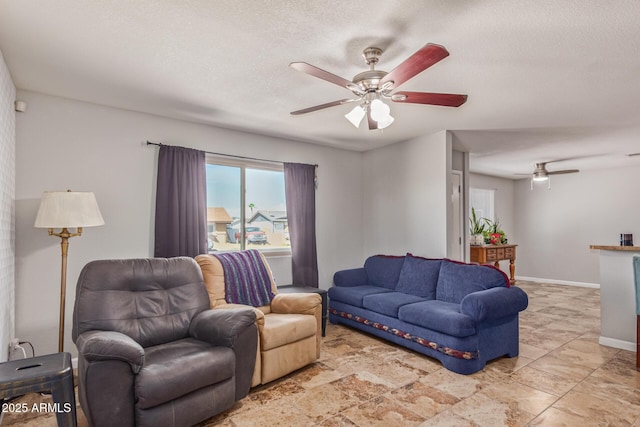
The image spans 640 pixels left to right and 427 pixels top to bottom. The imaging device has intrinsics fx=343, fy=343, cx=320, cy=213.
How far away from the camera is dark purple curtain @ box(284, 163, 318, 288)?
463 centimetres

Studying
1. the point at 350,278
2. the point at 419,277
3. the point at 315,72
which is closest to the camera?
the point at 315,72

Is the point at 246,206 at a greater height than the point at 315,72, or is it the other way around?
the point at 315,72

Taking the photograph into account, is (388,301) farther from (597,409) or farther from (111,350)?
(111,350)

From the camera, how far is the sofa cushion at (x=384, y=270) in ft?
→ 14.3

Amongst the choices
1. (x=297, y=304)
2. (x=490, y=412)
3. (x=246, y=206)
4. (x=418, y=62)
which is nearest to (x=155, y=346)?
(x=297, y=304)

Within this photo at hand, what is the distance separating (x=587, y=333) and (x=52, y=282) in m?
5.75

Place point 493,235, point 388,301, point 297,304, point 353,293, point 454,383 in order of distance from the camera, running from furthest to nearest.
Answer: point 493,235 → point 353,293 → point 388,301 → point 297,304 → point 454,383

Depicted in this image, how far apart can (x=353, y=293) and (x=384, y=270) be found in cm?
59

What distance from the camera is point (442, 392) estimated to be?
2.64 m

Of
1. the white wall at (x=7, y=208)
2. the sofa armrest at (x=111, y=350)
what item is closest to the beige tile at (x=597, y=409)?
the sofa armrest at (x=111, y=350)

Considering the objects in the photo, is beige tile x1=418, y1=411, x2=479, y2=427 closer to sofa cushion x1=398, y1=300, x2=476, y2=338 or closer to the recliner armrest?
sofa cushion x1=398, y1=300, x2=476, y2=338

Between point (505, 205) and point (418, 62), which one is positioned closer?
point (418, 62)

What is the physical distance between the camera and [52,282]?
3.12 m

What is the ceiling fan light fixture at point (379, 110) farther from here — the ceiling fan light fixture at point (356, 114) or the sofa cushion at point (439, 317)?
the sofa cushion at point (439, 317)
